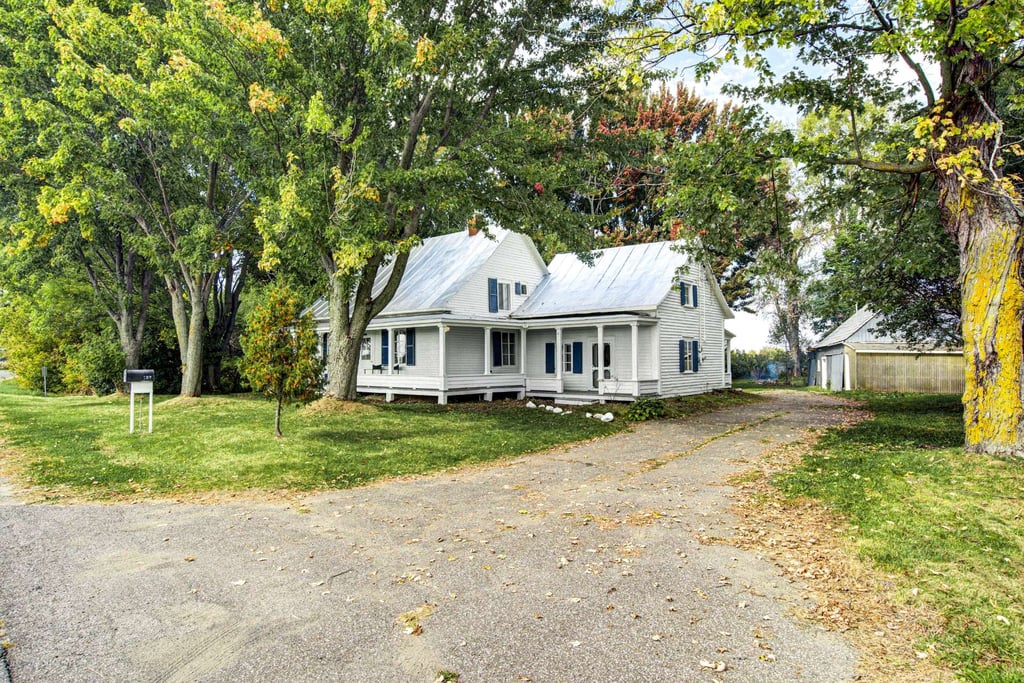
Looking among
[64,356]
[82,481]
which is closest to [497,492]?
[82,481]

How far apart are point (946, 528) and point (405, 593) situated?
18.1 ft

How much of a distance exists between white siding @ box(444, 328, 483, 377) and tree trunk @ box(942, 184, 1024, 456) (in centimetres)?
1595

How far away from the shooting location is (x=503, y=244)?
2375cm

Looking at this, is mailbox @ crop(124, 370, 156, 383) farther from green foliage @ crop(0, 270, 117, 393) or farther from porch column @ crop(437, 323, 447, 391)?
green foliage @ crop(0, 270, 117, 393)

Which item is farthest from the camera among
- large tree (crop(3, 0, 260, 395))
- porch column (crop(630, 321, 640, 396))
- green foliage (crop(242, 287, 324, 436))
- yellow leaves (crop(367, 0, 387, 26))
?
porch column (crop(630, 321, 640, 396))

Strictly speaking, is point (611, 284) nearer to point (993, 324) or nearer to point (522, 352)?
point (522, 352)

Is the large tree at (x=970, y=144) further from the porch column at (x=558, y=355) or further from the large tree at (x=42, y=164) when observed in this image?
the large tree at (x=42, y=164)

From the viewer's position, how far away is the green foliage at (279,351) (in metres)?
11.8

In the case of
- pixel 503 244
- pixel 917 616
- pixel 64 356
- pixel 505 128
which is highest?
pixel 505 128

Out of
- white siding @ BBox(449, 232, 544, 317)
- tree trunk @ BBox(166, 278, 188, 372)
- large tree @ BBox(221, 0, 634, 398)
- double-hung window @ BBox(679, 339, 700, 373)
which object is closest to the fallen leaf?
large tree @ BBox(221, 0, 634, 398)

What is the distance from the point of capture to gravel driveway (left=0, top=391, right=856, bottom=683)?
12.6 ft

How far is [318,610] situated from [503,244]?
65.8 feet

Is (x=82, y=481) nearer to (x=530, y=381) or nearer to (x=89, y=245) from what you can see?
(x=530, y=381)

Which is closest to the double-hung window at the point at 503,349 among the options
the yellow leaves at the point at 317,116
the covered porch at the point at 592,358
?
the covered porch at the point at 592,358
